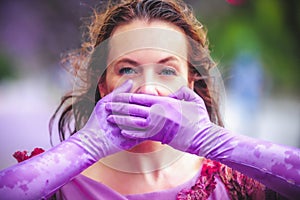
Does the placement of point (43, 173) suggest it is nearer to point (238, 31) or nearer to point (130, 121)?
point (130, 121)

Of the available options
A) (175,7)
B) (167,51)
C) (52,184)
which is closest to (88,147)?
(52,184)

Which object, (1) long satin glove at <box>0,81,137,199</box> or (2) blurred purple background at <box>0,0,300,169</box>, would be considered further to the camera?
(2) blurred purple background at <box>0,0,300,169</box>

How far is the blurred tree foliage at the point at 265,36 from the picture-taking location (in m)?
0.80

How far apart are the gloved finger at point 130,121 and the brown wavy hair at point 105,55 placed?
0.15 meters

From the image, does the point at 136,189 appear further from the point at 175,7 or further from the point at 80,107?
the point at 175,7

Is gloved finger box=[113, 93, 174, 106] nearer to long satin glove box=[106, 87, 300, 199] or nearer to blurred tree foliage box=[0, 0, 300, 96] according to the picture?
long satin glove box=[106, 87, 300, 199]

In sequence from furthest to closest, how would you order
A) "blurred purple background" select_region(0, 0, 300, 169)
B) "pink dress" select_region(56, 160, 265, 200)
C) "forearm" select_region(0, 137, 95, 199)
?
"blurred purple background" select_region(0, 0, 300, 169) → "pink dress" select_region(56, 160, 265, 200) → "forearm" select_region(0, 137, 95, 199)

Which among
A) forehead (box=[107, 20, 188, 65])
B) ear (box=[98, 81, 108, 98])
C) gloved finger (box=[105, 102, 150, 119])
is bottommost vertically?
gloved finger (box=[105, 102, 150, 119])

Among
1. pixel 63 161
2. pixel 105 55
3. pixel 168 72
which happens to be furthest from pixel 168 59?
pixel 63 161

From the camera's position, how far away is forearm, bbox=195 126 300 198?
553 millimetres

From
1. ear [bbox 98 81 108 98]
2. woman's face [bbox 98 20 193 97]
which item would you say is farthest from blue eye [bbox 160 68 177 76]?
ear [bbox 98 81 108 98]

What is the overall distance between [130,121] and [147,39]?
143 mm

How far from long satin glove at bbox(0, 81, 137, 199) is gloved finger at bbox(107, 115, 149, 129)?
1 centimetres

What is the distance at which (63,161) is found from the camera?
56 cm
